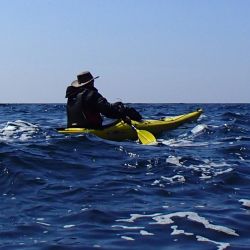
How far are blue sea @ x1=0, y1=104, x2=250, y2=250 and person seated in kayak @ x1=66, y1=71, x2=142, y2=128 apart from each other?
4.86ft

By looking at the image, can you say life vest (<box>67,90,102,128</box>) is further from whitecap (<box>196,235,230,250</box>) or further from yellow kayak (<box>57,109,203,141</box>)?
whitecap (<box>196,235,230,250</box>)

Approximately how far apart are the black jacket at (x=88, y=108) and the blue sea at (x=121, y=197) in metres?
1.48

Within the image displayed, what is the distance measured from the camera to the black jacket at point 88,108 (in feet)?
38.7

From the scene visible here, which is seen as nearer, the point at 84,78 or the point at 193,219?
the point at 193,219

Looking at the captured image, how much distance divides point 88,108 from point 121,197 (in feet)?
19.7

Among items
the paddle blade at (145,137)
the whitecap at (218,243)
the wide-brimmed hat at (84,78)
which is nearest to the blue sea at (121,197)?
the whitecap at (218,243)

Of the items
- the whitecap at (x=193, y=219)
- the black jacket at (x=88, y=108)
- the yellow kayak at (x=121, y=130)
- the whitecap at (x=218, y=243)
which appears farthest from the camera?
the yellow kayak at (x=121, y=130)

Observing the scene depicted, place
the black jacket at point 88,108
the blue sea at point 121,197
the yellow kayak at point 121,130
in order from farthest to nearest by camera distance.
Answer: the yellow kayak at point 121,130
the black jacket at point 88,108
the blue sea at point 121,197

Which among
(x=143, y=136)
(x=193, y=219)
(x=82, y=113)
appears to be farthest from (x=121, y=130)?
(x=193, y=219)

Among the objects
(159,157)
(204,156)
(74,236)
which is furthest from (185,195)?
(204,156)

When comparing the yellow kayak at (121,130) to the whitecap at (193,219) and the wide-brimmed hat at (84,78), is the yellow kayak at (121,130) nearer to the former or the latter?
the wide-brimmed hat at (84,78)

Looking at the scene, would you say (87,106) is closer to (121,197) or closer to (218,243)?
(121,197)

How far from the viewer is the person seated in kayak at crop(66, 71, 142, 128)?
11805mm

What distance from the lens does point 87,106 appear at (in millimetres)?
11883
